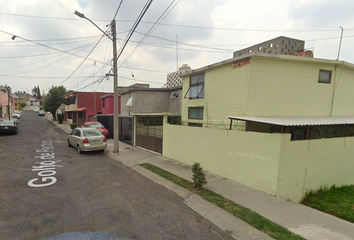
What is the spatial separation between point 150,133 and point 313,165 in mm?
8288

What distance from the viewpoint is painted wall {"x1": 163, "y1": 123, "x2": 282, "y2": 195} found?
5.15m

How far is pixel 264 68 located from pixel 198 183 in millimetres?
5850

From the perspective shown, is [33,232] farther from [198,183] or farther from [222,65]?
[222,65]

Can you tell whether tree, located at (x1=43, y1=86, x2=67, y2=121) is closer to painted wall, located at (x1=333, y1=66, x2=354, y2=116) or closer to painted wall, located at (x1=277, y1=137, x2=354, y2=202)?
painted wall, located at (x1=277, y1=137, x2=354, y2=202)

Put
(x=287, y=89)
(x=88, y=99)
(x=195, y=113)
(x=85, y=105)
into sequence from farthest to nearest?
(x=88, y=99) < (x=85, y=105) < (x=195, y=113) < (x=287, y=89)

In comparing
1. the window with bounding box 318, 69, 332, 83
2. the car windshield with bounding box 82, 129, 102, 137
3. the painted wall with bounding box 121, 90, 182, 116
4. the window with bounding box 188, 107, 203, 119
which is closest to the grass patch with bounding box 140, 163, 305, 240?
the window with bounding box 188, 107, 203, 119

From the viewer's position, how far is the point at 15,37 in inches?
416

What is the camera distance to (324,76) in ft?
29.3

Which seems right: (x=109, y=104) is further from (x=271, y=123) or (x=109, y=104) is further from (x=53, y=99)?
(x=271, y=123)

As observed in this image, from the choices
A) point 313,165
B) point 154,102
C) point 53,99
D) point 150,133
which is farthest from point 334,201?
point 53,99

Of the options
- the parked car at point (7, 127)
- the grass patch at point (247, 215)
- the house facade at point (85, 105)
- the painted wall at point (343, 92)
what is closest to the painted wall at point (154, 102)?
the painted wall at point (343, 92)

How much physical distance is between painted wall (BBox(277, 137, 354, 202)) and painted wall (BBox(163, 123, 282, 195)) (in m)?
0.31

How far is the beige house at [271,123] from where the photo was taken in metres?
5.32

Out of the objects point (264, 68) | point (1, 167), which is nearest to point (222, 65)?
point (264, 68)
